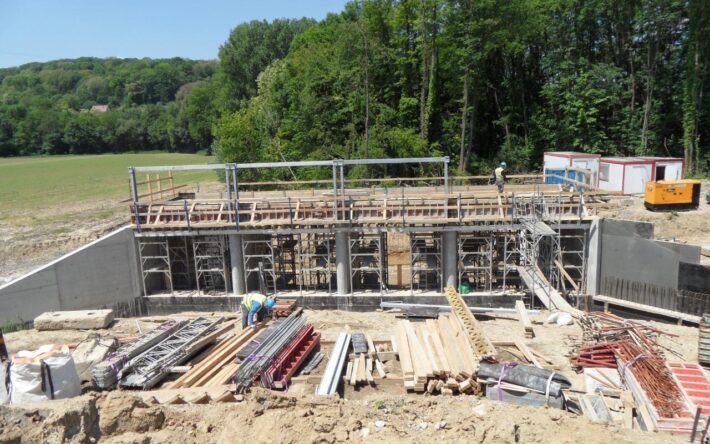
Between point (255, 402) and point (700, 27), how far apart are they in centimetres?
3984

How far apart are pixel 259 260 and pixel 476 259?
917 centimetres

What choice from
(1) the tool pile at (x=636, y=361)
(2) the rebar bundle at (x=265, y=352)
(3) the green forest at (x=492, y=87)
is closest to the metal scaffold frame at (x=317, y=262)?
(2) the rebar bundle at (x=265, y=352)

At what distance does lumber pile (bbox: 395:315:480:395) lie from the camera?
32.9 ft

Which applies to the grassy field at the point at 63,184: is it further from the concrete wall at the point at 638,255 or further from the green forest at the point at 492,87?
the concrete wall at the point at 638,255

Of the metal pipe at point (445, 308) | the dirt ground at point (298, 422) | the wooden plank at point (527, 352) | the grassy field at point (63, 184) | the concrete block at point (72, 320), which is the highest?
the grassy field at point (63, 184)

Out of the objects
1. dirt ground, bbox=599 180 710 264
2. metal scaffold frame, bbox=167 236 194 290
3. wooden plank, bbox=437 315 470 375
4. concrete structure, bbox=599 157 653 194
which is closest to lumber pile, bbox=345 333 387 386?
wooden plank, bbox=437 315 470 375

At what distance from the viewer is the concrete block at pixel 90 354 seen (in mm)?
11031

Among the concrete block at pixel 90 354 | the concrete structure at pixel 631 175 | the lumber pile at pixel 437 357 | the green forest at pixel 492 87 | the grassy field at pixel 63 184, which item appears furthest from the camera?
the grassy field at pixel 63 184

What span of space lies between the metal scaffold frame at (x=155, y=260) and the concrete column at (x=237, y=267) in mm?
2545

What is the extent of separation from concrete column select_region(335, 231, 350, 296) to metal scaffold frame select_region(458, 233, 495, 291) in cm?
435

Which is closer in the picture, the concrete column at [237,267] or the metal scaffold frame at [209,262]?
the concrete column at [237,267]

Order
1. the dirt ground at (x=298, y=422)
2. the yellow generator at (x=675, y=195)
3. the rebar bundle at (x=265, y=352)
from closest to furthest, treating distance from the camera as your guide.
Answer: the dirt ground at (x=298, y=422)
the rebar bundle at (x=265, y=352)
the yellow generator at (x=675, y=195)

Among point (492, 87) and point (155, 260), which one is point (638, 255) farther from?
point (492, 87)

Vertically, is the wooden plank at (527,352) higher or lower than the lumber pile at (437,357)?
lower
